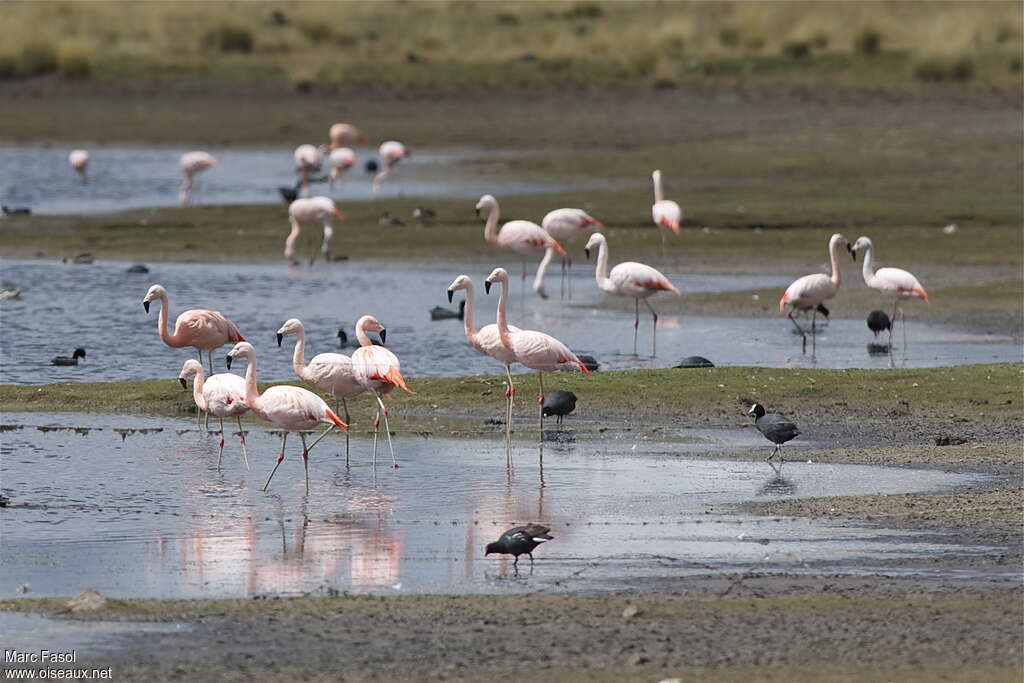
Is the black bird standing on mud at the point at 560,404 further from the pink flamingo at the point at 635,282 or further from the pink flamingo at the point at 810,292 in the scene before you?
the pink flamingo at the point at 810,292

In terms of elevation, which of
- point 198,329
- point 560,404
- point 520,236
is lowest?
point 560,404

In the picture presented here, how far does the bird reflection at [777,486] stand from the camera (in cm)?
1073

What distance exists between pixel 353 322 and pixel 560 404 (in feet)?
20.3

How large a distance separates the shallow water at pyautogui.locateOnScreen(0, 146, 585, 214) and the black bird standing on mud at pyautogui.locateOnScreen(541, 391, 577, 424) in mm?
17017

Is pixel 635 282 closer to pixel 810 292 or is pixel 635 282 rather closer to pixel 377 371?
pixel 810 292

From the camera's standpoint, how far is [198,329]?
1501cm

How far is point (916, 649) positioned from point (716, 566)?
1.59 meters

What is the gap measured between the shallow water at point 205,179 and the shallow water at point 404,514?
1794 centimetres

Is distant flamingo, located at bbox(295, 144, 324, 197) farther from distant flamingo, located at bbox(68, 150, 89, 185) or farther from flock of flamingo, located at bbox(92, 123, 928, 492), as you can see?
flock of flamingo, located at bbox(92, 123, 928, 492)

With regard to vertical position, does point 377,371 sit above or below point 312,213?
below

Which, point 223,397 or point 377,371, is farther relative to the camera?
point 377,371

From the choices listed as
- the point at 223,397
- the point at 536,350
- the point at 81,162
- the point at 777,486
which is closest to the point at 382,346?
the point at 536,350

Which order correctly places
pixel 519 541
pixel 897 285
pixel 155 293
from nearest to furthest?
pixel 519 541 < pixel 155 293 < pixel 897 285

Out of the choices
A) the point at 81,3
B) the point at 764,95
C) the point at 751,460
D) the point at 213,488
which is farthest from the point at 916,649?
the point at 81,3
